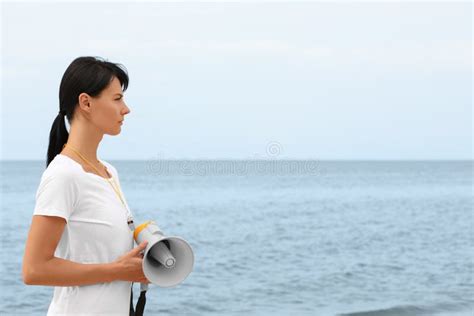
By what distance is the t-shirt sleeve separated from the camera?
1783 millimetres

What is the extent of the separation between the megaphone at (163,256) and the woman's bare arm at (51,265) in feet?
0.34

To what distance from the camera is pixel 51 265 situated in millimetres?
1808

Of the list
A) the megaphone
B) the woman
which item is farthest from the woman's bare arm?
the megaphone

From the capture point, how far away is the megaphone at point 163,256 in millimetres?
1851

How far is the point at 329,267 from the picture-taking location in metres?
13.8

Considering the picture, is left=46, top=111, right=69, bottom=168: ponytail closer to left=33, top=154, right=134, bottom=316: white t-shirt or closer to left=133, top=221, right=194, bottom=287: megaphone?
left=33, top=154, right=134, bottom=316: white t-shirt

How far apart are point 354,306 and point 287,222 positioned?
13.1 meters

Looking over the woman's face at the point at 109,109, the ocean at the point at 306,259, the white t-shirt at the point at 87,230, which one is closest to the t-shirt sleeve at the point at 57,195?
the white t-shirt at the point at 87,230

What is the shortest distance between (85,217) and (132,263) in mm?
193

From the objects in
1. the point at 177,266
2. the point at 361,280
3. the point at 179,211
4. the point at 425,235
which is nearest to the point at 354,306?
the point at 361,280

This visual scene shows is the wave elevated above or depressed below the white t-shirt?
below

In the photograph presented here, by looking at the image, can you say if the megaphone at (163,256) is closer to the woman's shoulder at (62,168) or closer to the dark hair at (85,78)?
the woman's shoulder at (62,168)

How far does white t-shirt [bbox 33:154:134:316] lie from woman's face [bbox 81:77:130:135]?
140 mm

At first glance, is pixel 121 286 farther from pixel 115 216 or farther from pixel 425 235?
pixel 425 235
